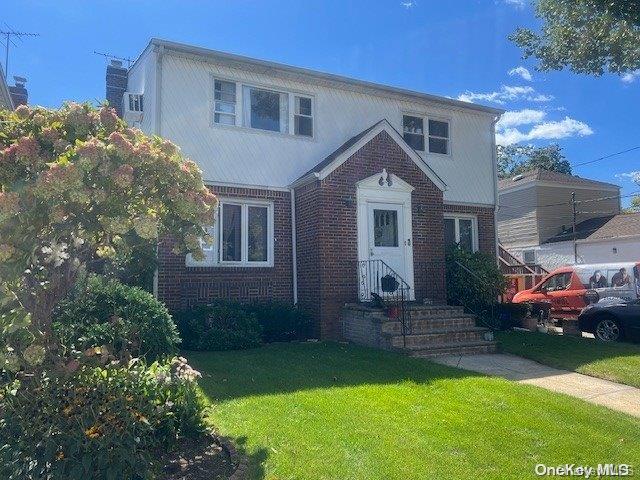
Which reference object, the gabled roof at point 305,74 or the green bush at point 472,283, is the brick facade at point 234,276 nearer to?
the gabled roof at point 305,74

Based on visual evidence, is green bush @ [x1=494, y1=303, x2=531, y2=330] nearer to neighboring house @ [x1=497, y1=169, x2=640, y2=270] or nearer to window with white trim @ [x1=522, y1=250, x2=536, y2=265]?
neighboring house @ [x1=497, y1=169, x2=640, y2=270]

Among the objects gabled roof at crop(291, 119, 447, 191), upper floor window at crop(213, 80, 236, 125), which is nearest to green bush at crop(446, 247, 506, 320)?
gabled roof at crop(291, 119, 447, 191)

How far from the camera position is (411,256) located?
12102 millimetres

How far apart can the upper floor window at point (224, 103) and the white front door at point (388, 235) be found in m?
3.81

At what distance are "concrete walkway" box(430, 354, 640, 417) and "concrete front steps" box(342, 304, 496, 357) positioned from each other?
0.31 metres

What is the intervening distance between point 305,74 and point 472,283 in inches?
A: 266

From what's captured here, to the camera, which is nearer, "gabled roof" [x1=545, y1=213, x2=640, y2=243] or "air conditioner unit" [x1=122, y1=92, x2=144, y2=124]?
"air conditioner unit" [x1=122, y1=92, x2=144, y2=124]

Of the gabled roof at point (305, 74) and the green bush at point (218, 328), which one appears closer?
the green bush at point (218, 328)

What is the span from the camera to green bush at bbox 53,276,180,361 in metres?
5.95

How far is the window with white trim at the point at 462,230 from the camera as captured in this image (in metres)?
15.0

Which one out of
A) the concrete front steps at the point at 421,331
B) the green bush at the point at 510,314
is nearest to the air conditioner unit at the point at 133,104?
the concrete front steps at the point at 421,331

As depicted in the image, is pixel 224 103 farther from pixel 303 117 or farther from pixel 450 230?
pixel 450 230

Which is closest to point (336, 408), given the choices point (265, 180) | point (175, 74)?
point (265, 180)

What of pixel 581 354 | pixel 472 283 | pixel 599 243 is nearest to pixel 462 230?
pixel 472 283
